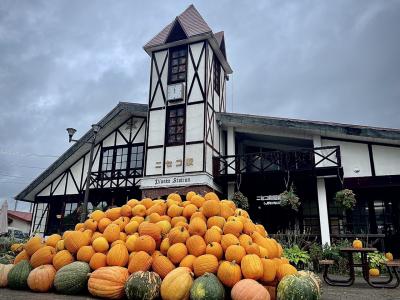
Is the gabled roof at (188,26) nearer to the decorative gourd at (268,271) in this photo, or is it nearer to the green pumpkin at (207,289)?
the decorative gourd at (268,271)

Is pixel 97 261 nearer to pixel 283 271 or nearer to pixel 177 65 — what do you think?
pixel 283 271

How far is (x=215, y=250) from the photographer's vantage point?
5.08m

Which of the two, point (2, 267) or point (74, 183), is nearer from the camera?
point (2, 267)

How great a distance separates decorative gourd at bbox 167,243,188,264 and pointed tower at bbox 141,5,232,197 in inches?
332

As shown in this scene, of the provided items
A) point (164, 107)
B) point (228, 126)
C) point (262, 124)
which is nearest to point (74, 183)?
point (164, 107)

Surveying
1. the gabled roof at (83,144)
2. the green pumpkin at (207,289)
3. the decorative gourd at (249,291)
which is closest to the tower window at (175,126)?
the gabled roof at (83,144)

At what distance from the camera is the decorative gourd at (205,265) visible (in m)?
4.86

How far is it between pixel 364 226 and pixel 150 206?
10.4 m

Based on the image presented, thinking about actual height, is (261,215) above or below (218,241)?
above

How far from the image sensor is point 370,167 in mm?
12938

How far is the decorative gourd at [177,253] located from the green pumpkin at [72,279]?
1.38 metres

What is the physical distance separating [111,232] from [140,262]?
945 mm

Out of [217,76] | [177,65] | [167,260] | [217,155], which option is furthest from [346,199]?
[177,65]

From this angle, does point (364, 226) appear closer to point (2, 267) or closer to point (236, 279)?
point (236, 279)
